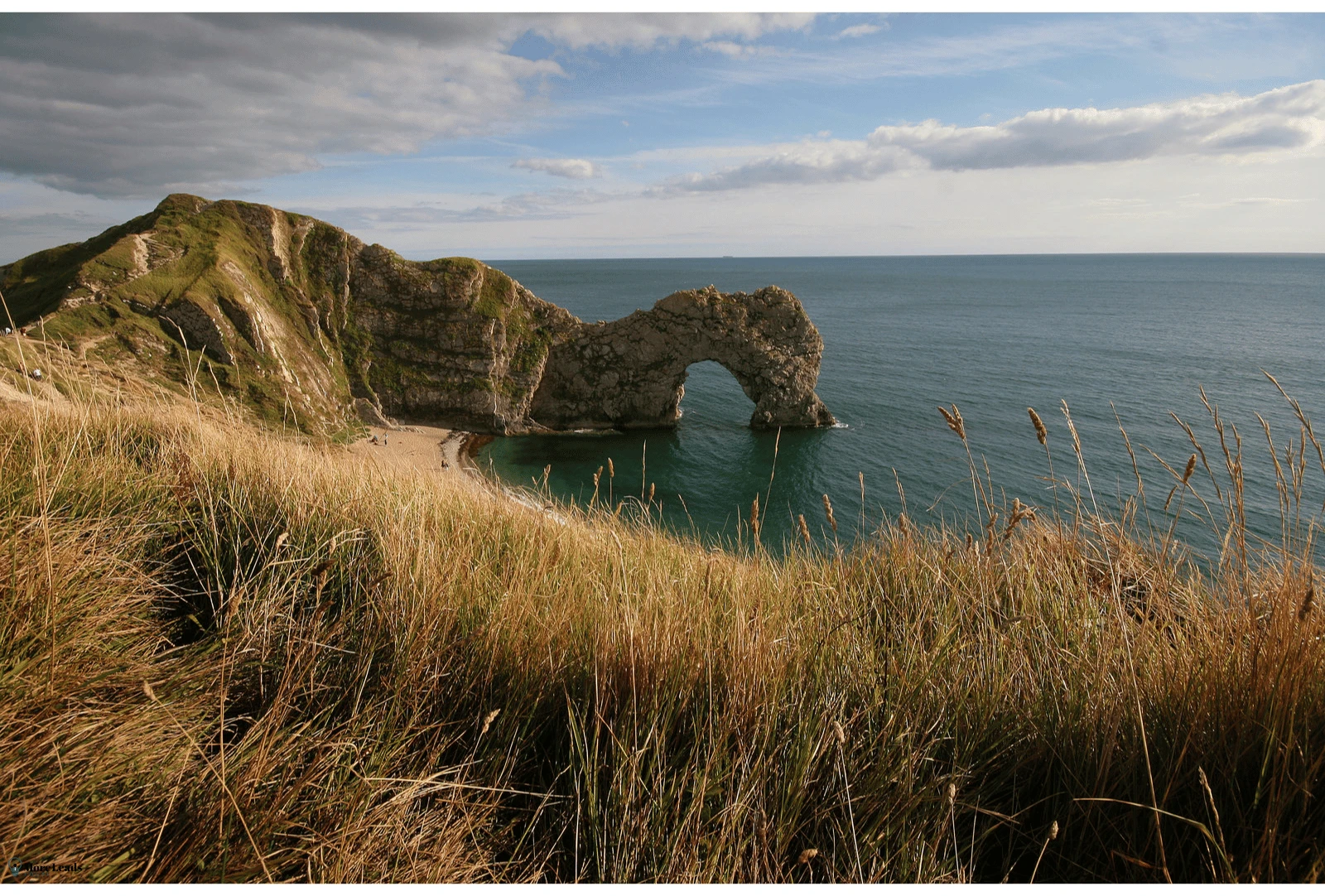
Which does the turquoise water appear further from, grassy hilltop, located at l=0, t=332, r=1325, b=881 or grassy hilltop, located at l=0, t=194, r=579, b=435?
grassy hilltop, located at l=0, t=194, r=579, b=435

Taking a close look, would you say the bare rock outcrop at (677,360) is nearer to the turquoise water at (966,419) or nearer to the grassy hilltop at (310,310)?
the turquoise water at (966,419)

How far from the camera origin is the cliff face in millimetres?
41750

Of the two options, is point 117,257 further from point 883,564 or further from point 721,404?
point 883,564

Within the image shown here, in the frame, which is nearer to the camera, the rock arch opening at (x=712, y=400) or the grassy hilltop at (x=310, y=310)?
the grassy hilltop at (x=310, y=310)

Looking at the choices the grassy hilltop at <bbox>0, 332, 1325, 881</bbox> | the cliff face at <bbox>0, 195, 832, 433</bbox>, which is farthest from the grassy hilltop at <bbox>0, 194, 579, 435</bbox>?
the grassy hilltop at <bbox>0, 332, 1325, 881</bbox>

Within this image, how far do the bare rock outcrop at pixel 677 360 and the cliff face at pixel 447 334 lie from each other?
9 centimetres

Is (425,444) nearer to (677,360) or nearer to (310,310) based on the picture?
(310,310)

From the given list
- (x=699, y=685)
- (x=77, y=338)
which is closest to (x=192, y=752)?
(x=699, y=685)

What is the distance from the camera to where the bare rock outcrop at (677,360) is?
45.6 metres

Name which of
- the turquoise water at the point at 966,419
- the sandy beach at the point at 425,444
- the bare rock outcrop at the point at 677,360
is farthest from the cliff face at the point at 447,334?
the turquoise water at the point at 966,419

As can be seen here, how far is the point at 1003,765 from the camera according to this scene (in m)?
2.46

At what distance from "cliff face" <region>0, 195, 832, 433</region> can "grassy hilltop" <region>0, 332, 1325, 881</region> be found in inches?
1615

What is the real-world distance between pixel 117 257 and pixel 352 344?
43.2 ft

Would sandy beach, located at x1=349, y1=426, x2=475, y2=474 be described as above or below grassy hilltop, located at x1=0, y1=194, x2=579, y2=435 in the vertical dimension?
below
